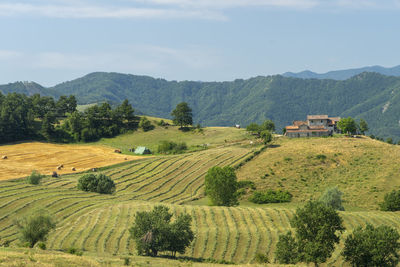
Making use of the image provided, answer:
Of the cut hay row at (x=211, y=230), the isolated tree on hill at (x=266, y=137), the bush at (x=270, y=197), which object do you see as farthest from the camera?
the isolated tree on hill at (x=266, y=137)

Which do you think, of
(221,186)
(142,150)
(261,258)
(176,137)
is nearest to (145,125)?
(176,137)

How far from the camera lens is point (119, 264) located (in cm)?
4141

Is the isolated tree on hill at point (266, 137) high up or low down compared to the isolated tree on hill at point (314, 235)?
up

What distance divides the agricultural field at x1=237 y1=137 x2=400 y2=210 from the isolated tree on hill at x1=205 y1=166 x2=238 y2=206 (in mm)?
22446

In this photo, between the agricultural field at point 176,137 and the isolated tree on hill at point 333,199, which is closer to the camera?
the isolated tree on hill at point 333,199

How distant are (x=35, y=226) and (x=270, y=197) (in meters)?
63.5

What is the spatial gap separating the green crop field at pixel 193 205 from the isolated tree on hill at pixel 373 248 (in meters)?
5.99

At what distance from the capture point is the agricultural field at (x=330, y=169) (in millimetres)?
112250

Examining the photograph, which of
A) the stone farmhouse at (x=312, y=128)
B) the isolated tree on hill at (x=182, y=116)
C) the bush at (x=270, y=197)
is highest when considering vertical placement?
the isolated tree on hill at (x=182, y=116)

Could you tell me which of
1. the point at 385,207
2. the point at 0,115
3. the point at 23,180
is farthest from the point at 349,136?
the point at 0,115

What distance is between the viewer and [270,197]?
107 m

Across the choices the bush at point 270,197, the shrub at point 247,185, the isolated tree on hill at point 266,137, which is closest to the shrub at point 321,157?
the isolated tree on hill at point 266,137

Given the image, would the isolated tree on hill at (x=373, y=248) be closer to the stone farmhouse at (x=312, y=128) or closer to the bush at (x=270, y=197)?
the bush at (x=270, y=197)

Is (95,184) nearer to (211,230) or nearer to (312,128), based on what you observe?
(211,230)
